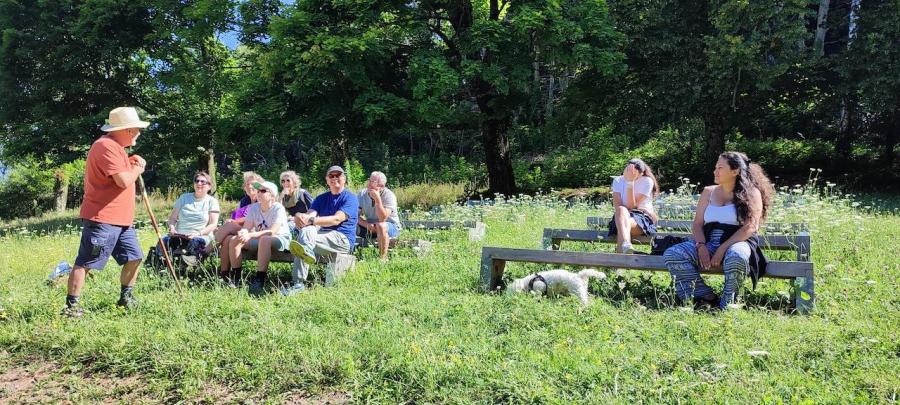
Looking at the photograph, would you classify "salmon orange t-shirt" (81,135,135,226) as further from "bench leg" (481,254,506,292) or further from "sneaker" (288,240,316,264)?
"bench leg" (481,254,506,292)

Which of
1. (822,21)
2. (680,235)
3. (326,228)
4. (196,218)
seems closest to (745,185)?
(680,235)

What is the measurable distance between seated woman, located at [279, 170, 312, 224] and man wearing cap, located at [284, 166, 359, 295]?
442 mm

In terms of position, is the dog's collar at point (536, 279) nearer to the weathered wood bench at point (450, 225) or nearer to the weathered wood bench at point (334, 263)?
the weathered wood bench at point (334, 263)

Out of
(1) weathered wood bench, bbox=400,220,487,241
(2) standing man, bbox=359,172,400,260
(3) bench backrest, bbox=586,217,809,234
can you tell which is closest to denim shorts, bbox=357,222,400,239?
(2) standing man, bbox=359,172,400,260

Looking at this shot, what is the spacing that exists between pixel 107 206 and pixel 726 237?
5012mm

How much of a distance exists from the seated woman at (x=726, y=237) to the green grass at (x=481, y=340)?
240 millimetres

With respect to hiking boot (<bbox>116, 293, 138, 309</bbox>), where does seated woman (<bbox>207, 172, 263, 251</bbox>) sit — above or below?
above

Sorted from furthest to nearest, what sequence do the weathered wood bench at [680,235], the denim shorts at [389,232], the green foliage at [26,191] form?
the green foliage at [26,191] → the denim shorts at [389,232] → the weathered wood bench at [680,235]

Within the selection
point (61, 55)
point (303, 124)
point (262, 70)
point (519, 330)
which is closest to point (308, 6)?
point (262, 70)

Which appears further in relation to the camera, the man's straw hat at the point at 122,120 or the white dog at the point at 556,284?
the man's straw hat at the point at 122,120

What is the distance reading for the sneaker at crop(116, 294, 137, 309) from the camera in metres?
5.34

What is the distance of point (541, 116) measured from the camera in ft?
94.3

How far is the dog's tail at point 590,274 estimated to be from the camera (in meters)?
5.19

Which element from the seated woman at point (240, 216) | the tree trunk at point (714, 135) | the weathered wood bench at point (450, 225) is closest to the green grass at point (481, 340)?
the seated woman at point (240, 216)
